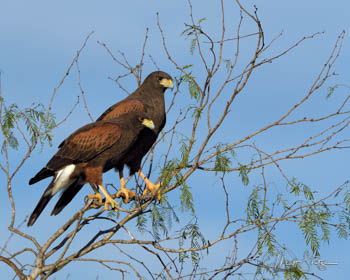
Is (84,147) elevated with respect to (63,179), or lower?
elevated

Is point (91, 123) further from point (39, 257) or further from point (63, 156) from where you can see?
point (39, 257)

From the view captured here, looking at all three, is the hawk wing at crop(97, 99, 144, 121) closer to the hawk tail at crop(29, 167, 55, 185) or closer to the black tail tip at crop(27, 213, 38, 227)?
the hawk tail at crop(29, 167, 55, 185)

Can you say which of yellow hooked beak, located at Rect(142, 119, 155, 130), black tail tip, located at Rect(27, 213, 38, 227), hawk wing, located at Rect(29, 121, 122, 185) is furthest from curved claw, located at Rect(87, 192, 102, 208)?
yellow hooked beak, located at Rect(142, 119, 155, 130)

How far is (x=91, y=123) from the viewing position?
7531mm

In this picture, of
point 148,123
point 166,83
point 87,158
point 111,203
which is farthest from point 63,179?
point 166,83

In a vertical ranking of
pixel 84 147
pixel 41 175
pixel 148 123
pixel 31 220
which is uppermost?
pixel 148 123

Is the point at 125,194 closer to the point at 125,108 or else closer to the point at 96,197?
the point at 96,197

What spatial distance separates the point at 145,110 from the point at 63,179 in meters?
1.66

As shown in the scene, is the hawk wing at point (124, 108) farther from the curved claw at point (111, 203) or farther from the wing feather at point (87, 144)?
the curved claw at point (111, 203)

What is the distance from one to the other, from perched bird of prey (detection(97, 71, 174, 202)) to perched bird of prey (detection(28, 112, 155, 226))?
354mm

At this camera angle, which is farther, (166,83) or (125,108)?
(166,83)

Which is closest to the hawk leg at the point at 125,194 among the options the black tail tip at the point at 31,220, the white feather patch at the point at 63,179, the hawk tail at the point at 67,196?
the hawk tail at the point at 67,196

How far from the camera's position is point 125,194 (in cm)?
723

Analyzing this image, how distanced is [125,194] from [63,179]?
87cm
